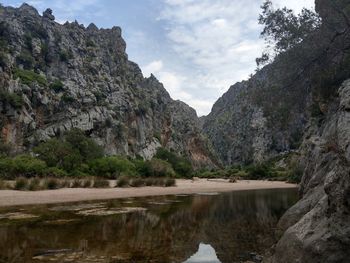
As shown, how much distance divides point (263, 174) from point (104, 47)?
6702cm

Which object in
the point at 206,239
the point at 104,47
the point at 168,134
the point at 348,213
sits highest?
the point at 104,47

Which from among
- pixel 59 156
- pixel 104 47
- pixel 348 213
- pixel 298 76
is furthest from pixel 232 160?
pixel 348 213

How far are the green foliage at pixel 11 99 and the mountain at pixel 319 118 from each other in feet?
178

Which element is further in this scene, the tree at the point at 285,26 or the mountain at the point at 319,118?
the tree at the point at 285,26

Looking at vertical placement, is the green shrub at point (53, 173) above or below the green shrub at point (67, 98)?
below

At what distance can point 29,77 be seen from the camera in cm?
7888

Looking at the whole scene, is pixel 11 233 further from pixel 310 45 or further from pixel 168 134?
pixel 168 134

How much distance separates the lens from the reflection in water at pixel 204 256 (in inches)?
478

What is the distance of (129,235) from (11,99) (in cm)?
5997

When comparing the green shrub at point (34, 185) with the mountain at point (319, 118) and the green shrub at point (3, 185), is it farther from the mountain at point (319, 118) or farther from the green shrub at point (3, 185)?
the mountain at point (319, 118)

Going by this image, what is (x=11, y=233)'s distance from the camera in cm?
1500

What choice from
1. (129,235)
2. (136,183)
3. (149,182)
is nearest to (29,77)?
(149,182)

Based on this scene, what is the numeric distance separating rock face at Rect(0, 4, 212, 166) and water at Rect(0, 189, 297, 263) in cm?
4990

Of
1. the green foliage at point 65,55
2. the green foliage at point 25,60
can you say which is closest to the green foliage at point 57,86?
the green foliage at point 25,60
